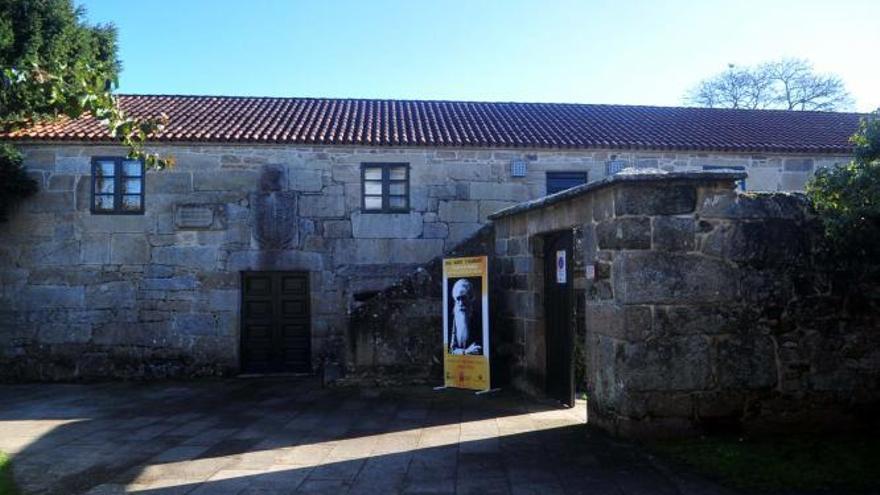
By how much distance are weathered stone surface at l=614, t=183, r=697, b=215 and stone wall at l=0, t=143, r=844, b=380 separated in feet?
21.2

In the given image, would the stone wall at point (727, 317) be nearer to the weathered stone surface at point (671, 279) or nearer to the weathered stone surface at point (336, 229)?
the weathered stone surface at point (671, 279)

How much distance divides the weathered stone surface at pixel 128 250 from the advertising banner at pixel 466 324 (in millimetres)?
5929

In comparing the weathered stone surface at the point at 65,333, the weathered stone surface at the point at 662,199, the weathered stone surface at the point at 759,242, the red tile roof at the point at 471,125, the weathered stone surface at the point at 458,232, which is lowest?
the weathered stone surface at the point at 65,333

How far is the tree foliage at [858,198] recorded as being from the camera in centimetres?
484

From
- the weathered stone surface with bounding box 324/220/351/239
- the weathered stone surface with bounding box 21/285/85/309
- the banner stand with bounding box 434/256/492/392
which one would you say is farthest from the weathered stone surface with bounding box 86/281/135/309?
the banner stand with bounding box 434/256/492/392

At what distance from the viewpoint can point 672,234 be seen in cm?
575

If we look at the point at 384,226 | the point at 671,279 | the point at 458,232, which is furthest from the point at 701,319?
the point at 384,226

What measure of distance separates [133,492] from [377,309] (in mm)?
5022

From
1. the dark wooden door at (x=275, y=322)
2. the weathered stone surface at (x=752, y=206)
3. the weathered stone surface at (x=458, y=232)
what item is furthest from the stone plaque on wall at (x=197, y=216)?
the weathered stone surface at (x=752, y=206)

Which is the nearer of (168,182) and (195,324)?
(195,324)

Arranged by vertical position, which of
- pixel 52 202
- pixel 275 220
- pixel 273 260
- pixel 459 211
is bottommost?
pixel 273 260

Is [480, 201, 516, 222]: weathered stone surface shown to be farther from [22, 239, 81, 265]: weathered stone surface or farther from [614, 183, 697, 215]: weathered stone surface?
[22, 239, 81, 265]: weathered stone surface

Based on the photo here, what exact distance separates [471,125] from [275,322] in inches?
225

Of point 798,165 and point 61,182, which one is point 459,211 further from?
point 61,182
